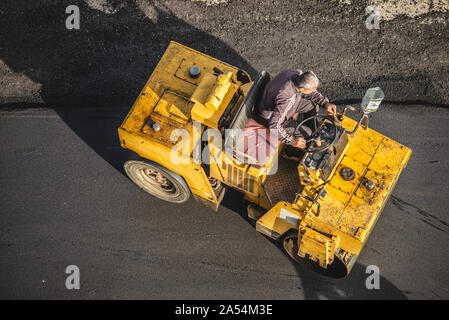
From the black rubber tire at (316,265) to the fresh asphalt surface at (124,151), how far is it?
7.3 inches

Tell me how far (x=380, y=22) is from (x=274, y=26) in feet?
6.89

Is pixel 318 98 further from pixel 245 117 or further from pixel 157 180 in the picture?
pixel 157 180

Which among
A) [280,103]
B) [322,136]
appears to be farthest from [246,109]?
[322,136]

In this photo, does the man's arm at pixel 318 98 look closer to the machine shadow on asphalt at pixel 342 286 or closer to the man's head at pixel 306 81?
the man's head at pixel 306 81

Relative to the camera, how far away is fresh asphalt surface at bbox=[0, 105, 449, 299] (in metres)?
5.82

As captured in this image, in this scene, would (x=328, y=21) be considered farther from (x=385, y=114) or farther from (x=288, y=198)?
(x=288, y=198)

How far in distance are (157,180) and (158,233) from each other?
34.8 inches

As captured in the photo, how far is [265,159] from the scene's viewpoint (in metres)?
5.05

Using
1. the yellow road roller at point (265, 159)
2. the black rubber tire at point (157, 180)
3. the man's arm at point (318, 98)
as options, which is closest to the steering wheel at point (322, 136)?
the yellow road roller at point (265, 159)

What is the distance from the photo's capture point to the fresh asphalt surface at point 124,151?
19.2 ft

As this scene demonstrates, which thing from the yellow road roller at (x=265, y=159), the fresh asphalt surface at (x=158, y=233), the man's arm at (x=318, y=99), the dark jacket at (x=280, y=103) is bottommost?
the fresh asphalt surface at (x=158, y=233)

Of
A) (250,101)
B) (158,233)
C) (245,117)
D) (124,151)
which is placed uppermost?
(250,101)

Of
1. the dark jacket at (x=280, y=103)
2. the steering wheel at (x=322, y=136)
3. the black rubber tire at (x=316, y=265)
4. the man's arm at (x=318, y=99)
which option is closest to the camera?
the dark jacket at (x=280, y=103)
